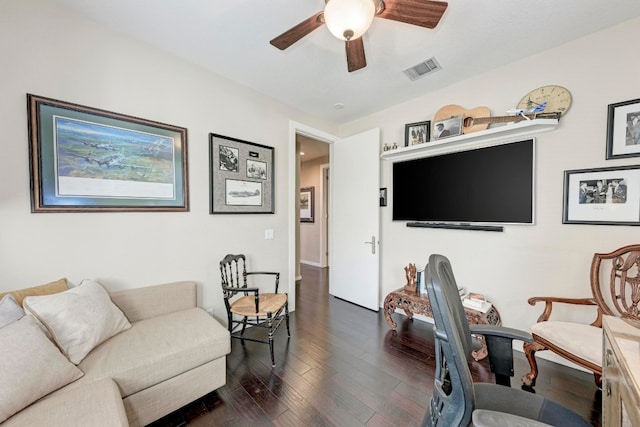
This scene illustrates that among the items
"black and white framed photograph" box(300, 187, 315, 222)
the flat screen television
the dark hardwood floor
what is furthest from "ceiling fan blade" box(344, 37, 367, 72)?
"black and white framed photograph" box(300, 187, 315, 222)

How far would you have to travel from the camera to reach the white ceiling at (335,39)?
1.62m

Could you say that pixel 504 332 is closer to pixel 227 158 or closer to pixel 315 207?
pixel 227 158

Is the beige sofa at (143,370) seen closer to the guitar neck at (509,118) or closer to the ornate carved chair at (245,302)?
the ornate carved chair at (245,302)

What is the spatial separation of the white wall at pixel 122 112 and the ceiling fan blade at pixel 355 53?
4.62 feet

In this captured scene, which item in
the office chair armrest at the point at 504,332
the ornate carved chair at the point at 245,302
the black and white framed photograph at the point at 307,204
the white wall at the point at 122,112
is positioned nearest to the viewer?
the office chair armrest at the point at 504,332

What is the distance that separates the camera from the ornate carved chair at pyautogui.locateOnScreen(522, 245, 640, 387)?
1570 millimetres

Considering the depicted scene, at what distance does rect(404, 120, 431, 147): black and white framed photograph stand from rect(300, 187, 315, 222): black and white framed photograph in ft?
10.6

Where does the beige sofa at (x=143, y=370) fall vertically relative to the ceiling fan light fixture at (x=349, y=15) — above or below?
below

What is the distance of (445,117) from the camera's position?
2561 mm

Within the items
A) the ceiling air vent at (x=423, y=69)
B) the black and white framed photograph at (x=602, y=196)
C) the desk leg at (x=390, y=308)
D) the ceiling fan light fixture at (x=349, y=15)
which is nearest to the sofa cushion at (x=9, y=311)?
the ceiling fan light fixture at (x=349, y=15)

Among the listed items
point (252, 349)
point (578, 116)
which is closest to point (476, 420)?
point (252, 349)

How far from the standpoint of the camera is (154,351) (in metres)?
1.46

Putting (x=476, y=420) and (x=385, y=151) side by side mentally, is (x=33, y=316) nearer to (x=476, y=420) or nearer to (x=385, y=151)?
(x=476, y=420)

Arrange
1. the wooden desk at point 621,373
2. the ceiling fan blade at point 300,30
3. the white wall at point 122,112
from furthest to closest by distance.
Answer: the white wall at point 122,112 < the ceiling fan blade at point 300,30 < the wooden desk at point 621,373
